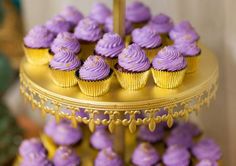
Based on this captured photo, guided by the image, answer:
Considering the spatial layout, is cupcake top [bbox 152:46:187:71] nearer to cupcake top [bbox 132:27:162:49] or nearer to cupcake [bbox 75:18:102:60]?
cupcake top [bbox 132:27:162:49]

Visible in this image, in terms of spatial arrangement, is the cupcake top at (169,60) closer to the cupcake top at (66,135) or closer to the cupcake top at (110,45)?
the cupcake top at (110,45)

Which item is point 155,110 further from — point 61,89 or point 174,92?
point 61,89

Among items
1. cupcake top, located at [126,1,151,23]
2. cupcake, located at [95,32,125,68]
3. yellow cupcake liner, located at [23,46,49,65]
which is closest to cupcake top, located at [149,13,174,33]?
cupcake top, located at [126,1,151,23]

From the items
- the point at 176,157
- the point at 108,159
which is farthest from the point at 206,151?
the point at 108,159

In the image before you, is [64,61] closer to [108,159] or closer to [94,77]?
[94,77]

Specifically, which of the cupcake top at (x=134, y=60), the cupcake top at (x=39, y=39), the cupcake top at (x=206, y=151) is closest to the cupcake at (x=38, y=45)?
the cupcake top at (x=39, y=39)

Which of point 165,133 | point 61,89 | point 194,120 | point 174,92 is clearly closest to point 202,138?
point 165,133
